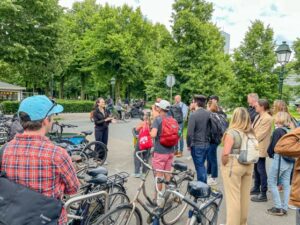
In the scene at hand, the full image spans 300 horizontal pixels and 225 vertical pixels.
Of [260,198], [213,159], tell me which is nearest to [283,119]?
[260,198]

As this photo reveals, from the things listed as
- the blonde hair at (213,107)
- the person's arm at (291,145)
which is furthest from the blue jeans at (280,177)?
the person's arm at (291,145)

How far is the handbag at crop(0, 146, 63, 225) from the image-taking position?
1.85m

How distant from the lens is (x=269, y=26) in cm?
2388

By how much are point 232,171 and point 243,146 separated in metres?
0.36

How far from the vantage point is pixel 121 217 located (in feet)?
10.3

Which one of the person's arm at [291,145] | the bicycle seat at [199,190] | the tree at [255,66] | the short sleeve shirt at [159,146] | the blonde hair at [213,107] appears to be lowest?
the bicycle seat at [199,190]

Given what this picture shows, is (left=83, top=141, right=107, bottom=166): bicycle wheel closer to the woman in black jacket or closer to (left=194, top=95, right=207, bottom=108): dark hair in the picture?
the woman in black jacket

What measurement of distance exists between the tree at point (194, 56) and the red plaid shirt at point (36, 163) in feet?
57.0

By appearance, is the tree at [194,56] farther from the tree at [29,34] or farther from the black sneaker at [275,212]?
the black sneaker at [275,212]

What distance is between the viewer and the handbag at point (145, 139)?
19.5 ft

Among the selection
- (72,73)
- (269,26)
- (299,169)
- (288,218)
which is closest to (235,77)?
(269,26)

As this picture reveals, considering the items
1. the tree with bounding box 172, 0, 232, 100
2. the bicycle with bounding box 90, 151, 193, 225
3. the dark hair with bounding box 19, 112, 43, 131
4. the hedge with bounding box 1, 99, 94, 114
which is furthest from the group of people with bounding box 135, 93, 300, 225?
the hedge with bounding box 1, 99, 94, 114

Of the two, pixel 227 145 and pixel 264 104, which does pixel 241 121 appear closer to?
pixel 227 145

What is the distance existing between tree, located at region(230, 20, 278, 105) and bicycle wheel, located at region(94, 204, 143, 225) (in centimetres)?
1951
